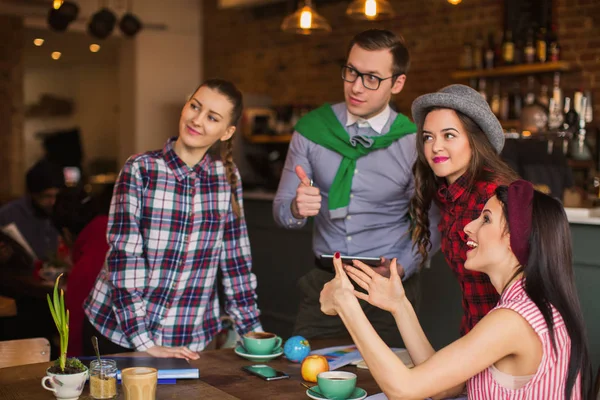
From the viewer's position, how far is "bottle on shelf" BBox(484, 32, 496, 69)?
6000 millimetres

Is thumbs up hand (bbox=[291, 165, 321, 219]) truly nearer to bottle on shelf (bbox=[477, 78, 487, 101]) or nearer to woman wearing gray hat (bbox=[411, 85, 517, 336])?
woman wearing gray hat (bbox=[411, 85, 517, 336])

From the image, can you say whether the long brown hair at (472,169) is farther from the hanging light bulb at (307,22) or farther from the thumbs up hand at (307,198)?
the hanging light bulb at (307,22)

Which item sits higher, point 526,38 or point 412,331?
point 526,38

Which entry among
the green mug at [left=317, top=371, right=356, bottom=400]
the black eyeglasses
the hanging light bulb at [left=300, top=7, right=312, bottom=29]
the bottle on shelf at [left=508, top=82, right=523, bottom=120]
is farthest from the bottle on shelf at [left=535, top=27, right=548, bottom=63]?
the green mug at [left=317, top=371, right=356, bottom=400]

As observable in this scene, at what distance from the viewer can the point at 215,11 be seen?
8836 mm

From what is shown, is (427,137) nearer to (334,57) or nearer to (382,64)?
(382,64)

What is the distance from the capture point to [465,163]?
210 cm

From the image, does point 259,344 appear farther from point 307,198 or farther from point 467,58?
point 467,58

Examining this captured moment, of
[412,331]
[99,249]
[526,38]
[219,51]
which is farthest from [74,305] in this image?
[219,51]

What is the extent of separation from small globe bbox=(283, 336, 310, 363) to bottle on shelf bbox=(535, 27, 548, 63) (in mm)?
4268

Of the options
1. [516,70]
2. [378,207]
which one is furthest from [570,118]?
[378,207]

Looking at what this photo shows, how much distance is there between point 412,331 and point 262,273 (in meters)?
3.27

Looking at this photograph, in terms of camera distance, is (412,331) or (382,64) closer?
(412,331)

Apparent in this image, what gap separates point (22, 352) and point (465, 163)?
152 centimetres
